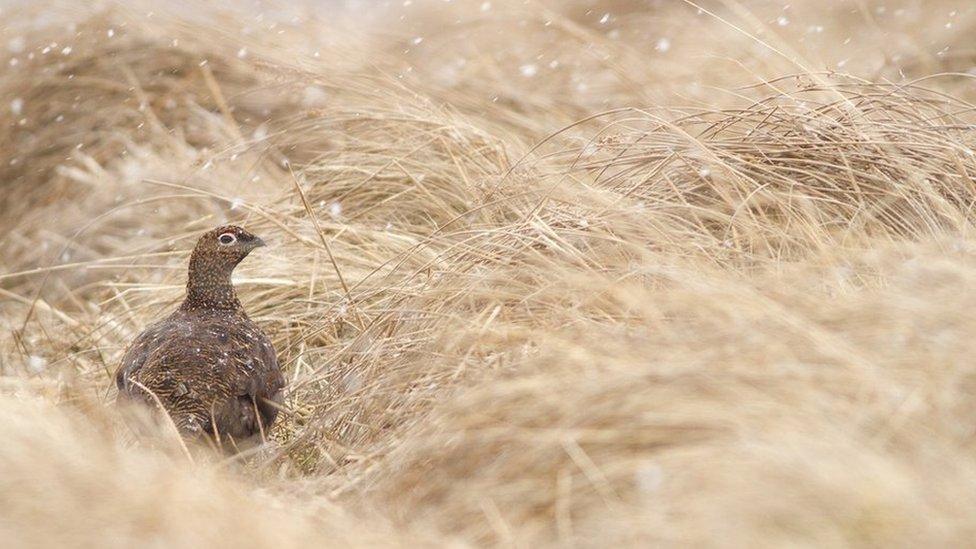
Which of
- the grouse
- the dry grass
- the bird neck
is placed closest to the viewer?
the dry grass

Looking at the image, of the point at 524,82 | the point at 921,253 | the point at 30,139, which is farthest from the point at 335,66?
the point at 921,253

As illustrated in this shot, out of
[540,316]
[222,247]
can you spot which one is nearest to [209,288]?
[222,247]

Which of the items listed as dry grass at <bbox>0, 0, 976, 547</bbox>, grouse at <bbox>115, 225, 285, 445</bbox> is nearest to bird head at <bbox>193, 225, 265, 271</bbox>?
grouse at <bbox>115, 225, 285, 445</bbox>

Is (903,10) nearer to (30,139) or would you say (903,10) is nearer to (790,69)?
(790,69)

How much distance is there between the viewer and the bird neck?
3955mm

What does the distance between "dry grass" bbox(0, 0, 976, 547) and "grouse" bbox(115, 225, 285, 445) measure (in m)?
0.13

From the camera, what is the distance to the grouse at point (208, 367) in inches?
136

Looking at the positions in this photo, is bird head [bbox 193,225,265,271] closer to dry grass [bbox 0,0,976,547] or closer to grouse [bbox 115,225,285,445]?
grouse [bbox 115,225,285,445]

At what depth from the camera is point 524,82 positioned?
685 cm

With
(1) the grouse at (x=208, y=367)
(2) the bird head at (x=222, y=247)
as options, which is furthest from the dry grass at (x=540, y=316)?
(2) the bird head at (x=222, y=247)

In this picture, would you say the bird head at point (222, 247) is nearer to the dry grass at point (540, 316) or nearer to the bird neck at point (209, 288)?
the bird neck at point (209, 288)

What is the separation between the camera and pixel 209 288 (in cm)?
396

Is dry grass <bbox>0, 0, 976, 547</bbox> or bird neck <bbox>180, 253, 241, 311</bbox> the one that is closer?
dry grass <bbox>0, 0, 976, 547</bbox>

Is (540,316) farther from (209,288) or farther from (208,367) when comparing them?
(209,288)
